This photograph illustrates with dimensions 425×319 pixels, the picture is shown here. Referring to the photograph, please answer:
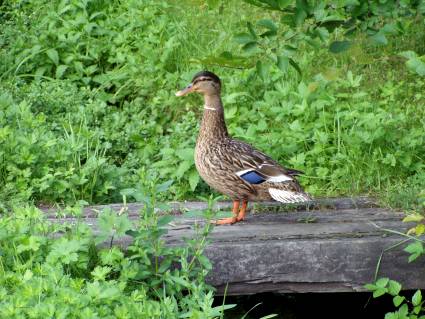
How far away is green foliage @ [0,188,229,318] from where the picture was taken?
4.65m

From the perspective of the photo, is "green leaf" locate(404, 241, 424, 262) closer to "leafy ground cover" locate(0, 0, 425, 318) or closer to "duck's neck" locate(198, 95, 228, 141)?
"leafy ground cover" locate(0, 0, 425, 318)

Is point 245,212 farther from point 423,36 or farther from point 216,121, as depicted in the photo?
point 423,36

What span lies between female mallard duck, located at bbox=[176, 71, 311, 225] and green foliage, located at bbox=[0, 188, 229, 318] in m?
0.69

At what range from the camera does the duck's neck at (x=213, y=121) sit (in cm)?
678

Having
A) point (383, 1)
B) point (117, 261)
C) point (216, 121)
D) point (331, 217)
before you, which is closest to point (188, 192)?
point (216, 121)

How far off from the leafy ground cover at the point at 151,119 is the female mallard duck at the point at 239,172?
58 centimetres

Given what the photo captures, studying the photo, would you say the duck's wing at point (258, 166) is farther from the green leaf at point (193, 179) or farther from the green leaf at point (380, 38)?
the green leaf at point (380, 38)

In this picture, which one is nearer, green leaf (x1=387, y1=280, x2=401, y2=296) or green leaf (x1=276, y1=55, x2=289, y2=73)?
green leaf (x1=276, y1=55, x2=289, y2=73)

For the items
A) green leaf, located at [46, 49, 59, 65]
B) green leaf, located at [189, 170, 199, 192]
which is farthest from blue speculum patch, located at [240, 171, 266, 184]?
green leaf, located at [46, 49, 59, 65]

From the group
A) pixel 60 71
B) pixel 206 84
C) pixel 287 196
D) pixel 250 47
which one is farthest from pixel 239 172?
pixel 60 71

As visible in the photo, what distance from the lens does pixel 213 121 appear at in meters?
→ 6.84

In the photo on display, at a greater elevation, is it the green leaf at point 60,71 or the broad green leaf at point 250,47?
the broad green leaf at point 250,47

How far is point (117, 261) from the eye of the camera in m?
5.38

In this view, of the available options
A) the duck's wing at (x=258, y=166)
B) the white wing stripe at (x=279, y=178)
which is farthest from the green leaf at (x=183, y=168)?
the white wing stripe at (x=279, y=178)
